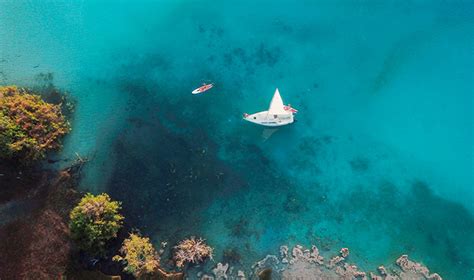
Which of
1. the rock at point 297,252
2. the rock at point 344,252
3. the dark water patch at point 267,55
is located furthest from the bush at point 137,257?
the dark water patch at point 267,55

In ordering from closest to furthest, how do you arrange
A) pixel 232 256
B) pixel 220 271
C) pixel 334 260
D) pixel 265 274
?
pixel 220 271 → pixel 265 274 → pixel 232 256 → pixel 334 260

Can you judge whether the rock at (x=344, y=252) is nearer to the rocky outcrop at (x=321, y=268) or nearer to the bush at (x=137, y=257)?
the rocky outcrop at (x=321, y=268)

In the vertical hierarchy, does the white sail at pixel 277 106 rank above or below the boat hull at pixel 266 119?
above

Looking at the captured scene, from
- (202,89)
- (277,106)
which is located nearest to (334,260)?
(277,106)

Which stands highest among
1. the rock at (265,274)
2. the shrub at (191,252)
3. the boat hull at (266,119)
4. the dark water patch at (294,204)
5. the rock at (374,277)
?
the boat hull at (266,119)

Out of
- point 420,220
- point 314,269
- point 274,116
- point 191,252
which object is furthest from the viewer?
point 420,220

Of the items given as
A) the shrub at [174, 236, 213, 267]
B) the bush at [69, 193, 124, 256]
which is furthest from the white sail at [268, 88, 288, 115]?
the bush at [69, 193, 124, 256]

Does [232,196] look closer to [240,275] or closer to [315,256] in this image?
[240,275]
